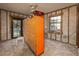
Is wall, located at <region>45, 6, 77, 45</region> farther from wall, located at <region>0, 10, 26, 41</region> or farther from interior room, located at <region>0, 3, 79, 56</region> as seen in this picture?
wall, located at <region>0, 10, 26, 41</region>

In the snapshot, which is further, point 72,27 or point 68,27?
point 68,27

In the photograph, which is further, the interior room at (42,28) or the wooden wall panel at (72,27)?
the wooden wall panel at (72,27)

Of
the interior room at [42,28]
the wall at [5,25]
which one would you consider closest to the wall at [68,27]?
the interior room at [42,28]

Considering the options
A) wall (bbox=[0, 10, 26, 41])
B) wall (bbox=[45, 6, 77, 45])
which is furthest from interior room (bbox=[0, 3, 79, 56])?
wall (bbox=[0, 10, 26, 41])

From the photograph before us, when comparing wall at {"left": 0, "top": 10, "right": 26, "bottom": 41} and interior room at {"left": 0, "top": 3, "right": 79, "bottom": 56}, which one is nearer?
interior room at {"left": 0, "top": 3, "right": 79, "bottom": 56}

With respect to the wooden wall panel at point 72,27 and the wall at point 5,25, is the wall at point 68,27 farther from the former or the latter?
the wall at point 5,25

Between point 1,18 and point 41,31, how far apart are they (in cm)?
199

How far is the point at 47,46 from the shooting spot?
7.69ft

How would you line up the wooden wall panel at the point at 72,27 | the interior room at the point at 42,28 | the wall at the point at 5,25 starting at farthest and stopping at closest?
the wall at the point at 5,25, the wooden wall panel at the point at 72,27, the interior room at the point at 42,28

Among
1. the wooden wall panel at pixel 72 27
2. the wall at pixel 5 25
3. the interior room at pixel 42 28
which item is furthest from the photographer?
the wall at pixel 5 25

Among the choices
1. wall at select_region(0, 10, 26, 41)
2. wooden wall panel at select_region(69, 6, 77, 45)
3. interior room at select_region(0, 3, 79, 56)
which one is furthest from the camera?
wall at select_region(0, 10, 26, 41)

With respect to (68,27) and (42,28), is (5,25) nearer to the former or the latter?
(42,28)

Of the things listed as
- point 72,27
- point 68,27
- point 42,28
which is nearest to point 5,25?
point 42,28

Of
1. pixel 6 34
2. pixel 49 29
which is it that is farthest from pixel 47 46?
pixel 6 34
